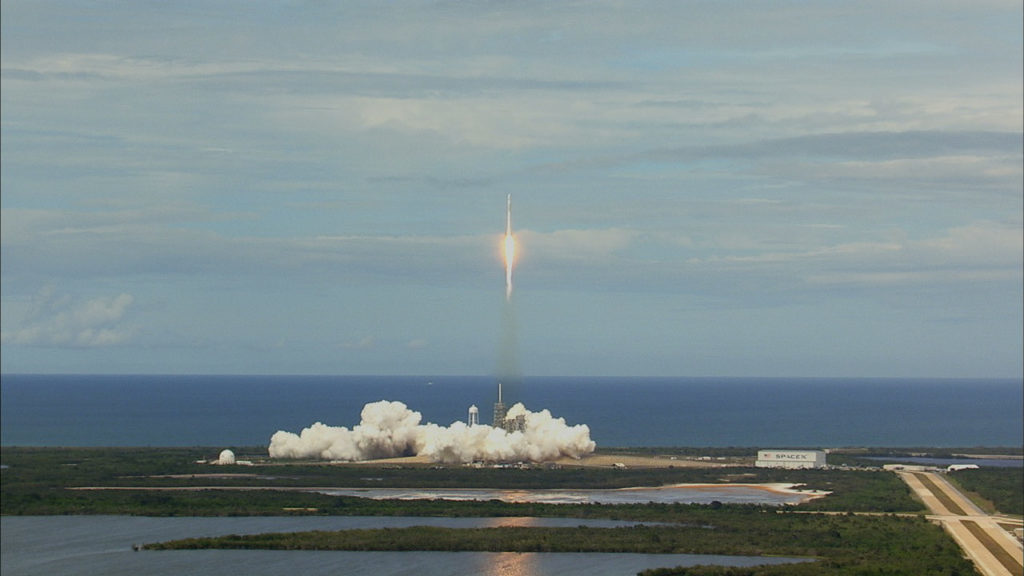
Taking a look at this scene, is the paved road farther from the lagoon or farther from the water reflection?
the water reflection

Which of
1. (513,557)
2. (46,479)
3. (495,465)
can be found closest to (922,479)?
→ (495,465)

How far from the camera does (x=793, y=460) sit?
13962 centimetres

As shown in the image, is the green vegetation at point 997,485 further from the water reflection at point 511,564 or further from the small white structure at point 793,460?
the water reflection at point 511,564

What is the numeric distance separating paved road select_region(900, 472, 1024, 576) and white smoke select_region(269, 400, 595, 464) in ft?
102

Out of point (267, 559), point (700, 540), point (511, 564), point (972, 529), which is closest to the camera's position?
point (511, 564)

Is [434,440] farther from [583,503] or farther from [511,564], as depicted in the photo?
[511,564]

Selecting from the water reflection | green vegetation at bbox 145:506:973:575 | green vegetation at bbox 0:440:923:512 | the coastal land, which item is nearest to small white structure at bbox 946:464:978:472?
the coastal land

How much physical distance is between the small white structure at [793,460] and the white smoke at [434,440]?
1631 centimetres

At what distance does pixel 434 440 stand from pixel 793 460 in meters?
32.9

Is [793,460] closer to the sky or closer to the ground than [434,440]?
closer to the ground

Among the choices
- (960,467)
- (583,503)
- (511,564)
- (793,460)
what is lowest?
(511,564)

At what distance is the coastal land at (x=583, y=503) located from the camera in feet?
283

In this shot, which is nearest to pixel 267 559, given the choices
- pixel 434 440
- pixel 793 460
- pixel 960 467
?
pixel 434 440

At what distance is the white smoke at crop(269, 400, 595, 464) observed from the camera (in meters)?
136
